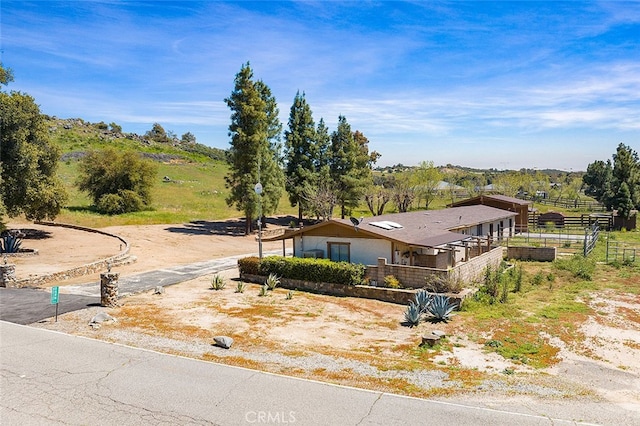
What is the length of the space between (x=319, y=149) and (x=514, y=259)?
2948cm

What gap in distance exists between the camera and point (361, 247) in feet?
81.0

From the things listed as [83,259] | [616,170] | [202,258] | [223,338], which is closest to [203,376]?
[223,338]

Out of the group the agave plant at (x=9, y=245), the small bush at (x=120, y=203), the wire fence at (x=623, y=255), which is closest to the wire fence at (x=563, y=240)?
the wire fence at (x=623, y=255)

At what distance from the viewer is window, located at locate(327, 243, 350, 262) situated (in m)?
25.3

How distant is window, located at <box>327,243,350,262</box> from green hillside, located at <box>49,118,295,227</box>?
27763 mm

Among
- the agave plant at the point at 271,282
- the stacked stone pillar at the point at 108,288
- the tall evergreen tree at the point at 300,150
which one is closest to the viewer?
the stacked stone pillar at the point at 108,288

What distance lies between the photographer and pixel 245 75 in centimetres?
4691

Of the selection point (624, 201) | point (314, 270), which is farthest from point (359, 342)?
point (624, 201)

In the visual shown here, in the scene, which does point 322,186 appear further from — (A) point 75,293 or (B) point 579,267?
(A) point 75,293

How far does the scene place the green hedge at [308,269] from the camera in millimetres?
22664

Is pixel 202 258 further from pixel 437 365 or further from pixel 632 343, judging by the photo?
pixel 632 343

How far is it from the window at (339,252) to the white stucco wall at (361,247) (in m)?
0.22

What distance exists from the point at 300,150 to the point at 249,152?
1027 cm

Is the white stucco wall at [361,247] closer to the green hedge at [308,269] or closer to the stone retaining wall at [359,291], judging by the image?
the green hedge at [308,269]
